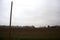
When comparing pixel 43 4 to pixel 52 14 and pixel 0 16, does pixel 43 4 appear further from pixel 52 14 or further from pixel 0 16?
pixel 0 16

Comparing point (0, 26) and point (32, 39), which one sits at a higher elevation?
point (0, 26)

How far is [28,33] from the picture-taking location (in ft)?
5.07

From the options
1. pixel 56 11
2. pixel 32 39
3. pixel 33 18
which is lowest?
pixel 32 39

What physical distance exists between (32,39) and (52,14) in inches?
20.9

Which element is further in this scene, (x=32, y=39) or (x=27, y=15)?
(x=27, y=15)

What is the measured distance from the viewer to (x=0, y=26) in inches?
62.2

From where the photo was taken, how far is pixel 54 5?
1761mm

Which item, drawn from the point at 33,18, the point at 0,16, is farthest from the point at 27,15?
the point at 0,16

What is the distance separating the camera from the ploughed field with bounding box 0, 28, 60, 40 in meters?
1.54

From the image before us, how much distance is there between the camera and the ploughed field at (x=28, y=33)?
154 cm

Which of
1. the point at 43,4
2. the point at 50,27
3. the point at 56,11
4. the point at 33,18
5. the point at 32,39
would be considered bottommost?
the point at 32,39

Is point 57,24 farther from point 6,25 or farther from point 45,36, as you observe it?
point 6,25

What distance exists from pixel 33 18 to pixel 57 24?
397mm

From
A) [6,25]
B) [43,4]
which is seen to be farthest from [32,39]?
[43,4]
